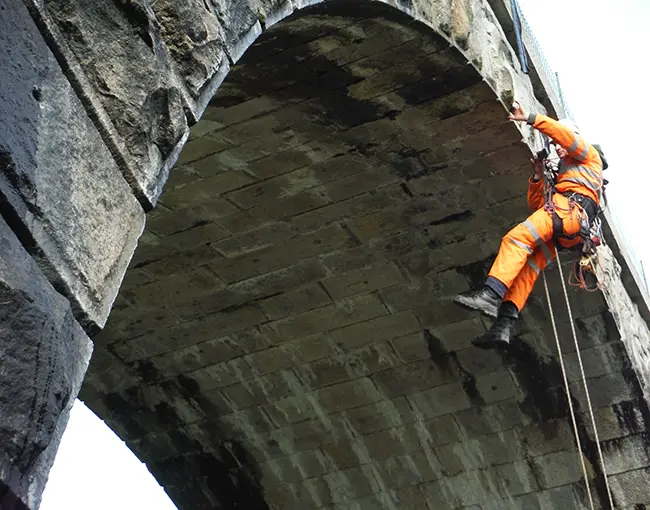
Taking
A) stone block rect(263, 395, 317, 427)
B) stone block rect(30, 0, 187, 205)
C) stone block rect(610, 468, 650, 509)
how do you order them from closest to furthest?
stone block rect(30, 0, 187, 205), stone block rect(610, 468, 650, 509), stone block rect(263, 395, 317, 427)

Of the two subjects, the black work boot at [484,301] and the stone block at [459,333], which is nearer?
the black work boot at [484,301]

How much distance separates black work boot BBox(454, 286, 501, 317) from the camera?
15.9 feet

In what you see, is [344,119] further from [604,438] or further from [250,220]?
[604,438]

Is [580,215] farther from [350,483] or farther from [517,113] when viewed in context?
[350,483]

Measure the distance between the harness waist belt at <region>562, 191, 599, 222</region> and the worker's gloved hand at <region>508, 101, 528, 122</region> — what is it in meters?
0.44

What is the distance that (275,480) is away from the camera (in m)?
7.81

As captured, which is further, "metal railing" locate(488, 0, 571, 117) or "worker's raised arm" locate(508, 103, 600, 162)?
"metal railing" locate(488, 0, 571, 117)

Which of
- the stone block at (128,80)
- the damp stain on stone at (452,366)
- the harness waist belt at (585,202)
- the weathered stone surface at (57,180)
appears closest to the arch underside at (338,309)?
the damp stain on stone at (452,366)

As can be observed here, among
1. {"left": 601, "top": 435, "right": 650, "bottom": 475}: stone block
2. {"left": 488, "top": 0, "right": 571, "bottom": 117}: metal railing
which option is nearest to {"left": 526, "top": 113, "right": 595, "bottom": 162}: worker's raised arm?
{"left": 488, "top": 0, "right": 571, "bottom": 117}: metal railing

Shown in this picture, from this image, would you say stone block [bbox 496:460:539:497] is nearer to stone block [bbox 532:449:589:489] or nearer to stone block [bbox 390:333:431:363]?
stone block [bbox 532:449:589:489]

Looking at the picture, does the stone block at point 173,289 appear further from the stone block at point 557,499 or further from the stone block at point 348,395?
the stone block at point 557,499

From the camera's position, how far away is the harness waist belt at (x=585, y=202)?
537cm

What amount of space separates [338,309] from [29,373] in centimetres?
534

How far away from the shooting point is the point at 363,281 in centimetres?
693
